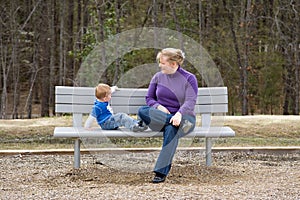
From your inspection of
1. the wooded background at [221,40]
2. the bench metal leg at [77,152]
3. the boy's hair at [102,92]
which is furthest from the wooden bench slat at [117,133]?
the wooded background at [221,40]

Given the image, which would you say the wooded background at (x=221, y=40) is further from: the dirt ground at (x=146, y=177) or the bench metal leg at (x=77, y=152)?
the bench metal leg at (x=77, y=152)

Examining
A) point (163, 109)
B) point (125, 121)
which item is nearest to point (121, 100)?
point (125, 121)

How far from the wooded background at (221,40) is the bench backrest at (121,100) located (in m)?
6.06

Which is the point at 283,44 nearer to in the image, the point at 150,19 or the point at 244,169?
the point at 150,19

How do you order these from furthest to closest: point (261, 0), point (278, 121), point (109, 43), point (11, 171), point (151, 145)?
1. point (261, 0)
2. point (109, 43)
3. point (278, 121)
4. point (151, 145)
5. point (11, 171)

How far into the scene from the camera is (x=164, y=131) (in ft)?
15.6

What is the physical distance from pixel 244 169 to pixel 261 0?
8561 mm

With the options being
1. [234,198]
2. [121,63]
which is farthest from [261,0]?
[234,198]

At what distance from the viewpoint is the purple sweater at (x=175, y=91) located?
479 cm

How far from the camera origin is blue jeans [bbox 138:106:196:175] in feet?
15.1

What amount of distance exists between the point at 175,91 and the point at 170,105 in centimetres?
13

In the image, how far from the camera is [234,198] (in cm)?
402

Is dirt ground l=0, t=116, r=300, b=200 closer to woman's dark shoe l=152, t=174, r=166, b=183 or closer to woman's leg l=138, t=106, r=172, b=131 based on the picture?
woman's dark shoe l=152, t=174, r=166, b=183

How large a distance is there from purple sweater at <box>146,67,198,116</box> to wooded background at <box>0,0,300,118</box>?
22.4 ft
